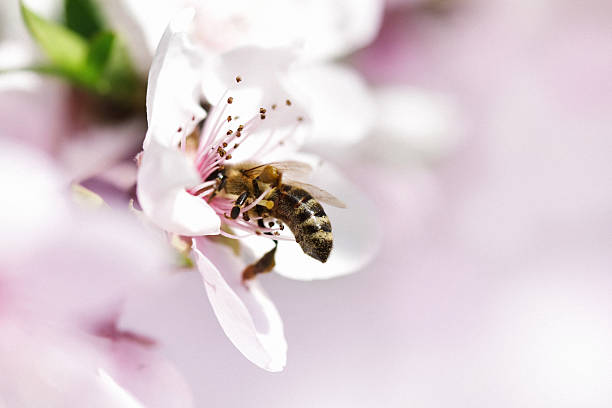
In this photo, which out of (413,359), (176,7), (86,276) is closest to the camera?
(86,276)

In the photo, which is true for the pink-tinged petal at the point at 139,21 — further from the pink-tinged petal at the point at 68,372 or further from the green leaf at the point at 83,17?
the pink-tinged petal at the point at 68,372

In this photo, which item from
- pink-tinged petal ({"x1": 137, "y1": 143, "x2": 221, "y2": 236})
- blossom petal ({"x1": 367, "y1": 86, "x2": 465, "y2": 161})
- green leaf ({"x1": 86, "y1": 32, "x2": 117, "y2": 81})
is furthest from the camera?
blossom petal ({"x1": 367, "y1": 86, "x2": 465, "y2": 161})

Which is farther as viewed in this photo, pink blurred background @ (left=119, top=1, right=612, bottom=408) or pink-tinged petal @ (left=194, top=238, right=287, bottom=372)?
pink blurred background @ (left=119, top=1, right=612, bottom=408)

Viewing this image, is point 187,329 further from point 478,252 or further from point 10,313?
point 478,252

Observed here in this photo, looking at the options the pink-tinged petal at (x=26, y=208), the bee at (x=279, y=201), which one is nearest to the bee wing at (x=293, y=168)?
the bee at (x=279, y=201)

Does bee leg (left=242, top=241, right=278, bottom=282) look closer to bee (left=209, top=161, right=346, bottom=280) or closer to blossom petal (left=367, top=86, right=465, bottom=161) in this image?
bee (left=209, top=161, right=346, bottom=280)

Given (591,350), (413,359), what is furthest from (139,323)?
(591,350)

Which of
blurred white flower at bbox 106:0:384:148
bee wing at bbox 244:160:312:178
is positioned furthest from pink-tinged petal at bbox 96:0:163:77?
bee wing at bbox 244:160:312:178
